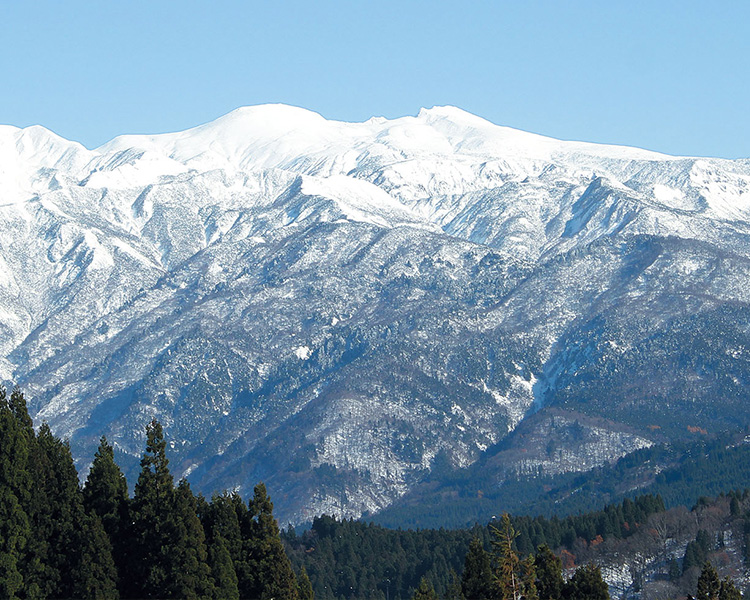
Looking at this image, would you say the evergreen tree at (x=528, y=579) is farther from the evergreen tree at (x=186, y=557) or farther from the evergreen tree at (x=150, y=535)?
the evergreen tree at (x=150, y=535)

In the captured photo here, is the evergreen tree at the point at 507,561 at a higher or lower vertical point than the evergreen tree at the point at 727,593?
higher

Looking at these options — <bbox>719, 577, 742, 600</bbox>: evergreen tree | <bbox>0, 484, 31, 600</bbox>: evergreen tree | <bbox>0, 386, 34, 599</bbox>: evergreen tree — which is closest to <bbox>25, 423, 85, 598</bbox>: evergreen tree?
<bbox>0, 386, 34, 599</bbox>: evergreen tree

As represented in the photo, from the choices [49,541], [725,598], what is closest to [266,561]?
[49,541]

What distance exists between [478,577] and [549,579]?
993 cm

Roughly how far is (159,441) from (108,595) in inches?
626

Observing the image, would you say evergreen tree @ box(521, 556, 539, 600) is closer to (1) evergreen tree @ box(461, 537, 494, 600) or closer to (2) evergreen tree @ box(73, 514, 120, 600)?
(1) evergreen tree @ box(461, 537, 494, 600)

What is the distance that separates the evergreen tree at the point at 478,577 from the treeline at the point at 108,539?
2004 centimetres

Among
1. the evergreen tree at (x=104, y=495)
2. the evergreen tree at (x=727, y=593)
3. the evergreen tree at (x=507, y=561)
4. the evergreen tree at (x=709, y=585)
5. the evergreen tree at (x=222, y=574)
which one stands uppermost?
the evergreen tree at (x=104, y=495)

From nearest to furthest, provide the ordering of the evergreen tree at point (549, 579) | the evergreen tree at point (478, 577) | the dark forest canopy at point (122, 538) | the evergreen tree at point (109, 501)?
the dark forest canopy at point (122, 538), the evergreen tree at point (109, 501), the evergreen tree at point (478, 577), the evergreen tree at point (549, 579)

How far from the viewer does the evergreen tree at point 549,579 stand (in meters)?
141

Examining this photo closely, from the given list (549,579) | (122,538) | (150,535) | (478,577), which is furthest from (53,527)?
(549,579)

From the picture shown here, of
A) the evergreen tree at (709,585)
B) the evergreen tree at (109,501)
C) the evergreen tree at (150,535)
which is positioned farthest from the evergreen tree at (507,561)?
the evergreen tree at (709,585)

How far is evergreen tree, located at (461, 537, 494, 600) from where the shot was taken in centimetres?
13512

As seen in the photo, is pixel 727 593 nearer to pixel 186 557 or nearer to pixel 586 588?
pixel 586 588
